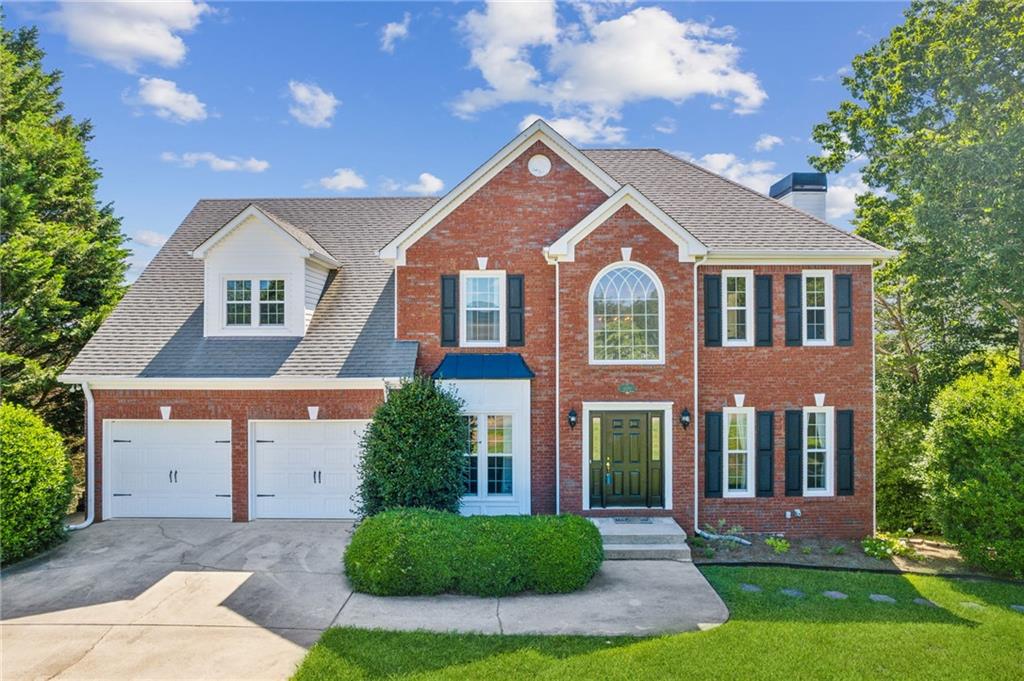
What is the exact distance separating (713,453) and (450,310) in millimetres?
6983

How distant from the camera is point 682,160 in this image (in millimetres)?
16281

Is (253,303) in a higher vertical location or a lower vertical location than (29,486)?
higher

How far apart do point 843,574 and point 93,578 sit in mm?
13568

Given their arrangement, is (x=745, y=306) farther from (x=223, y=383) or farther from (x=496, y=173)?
(x=223, y=383)

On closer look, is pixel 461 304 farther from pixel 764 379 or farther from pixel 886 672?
pixel 886 672

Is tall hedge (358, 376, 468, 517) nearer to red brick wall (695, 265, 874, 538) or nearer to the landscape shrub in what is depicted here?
the landscape shrub

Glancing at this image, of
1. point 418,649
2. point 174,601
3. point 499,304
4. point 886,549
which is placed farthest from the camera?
point 499,304

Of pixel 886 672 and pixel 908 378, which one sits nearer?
pixel 886 672

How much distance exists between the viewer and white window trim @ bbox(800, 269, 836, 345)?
12820mm

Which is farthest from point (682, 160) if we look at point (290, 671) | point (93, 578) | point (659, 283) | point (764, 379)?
point (93, 578)

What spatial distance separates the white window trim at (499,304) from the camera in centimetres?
1284

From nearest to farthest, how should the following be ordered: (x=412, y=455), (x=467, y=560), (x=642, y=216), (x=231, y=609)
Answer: (x=231, y=609)
(x=467, y=560)
(x=412, y=455)
(x=642, y=216)

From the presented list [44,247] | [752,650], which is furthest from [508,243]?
[44,247]

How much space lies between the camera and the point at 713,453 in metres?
12.7
